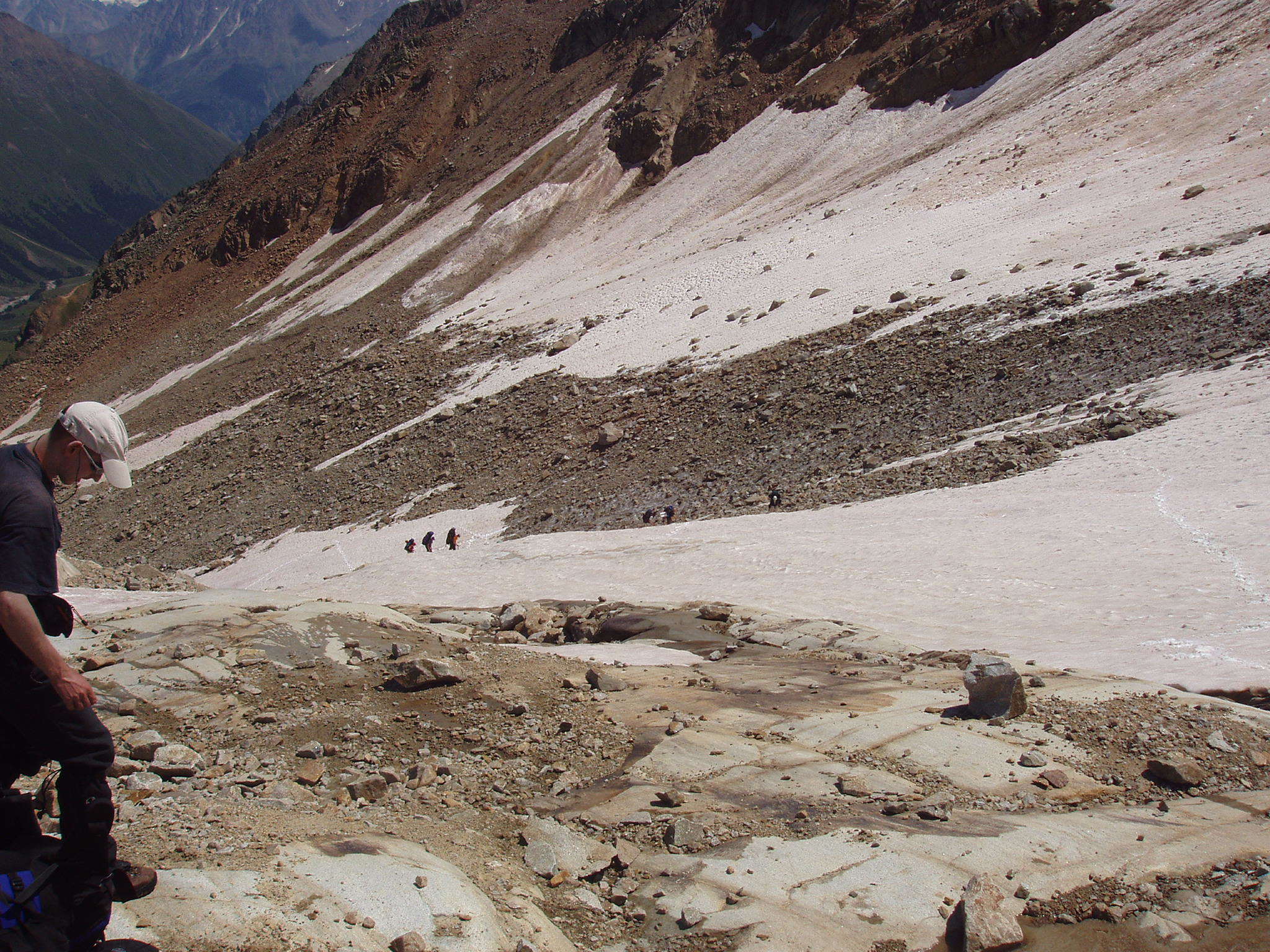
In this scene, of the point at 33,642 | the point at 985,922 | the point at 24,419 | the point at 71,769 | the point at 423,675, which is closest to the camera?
the point at 33,642

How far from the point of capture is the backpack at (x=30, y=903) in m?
3.81

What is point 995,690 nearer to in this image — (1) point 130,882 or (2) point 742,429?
(1) point 130,882

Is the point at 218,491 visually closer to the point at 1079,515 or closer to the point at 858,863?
the point at 1079,515

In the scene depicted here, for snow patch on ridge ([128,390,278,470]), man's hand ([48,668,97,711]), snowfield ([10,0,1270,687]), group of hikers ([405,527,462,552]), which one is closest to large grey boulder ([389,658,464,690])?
man's hand ([48,668,97,711])

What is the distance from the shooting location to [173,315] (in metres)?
68.9

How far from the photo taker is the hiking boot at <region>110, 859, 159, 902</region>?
13.5ft

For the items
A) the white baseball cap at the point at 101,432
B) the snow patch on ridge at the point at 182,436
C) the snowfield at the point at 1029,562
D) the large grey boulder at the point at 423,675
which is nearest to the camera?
the white baseball cap at the point at 101,432

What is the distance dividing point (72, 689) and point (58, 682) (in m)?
0.07

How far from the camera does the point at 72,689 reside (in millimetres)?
3941

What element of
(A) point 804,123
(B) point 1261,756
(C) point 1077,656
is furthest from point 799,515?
(A) point 804,123

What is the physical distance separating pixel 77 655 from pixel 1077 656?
1031cm

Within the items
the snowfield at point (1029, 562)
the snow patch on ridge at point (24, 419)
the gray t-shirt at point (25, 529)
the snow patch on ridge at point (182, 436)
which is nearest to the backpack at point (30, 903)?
the gray t-shirt at point (25, 529)

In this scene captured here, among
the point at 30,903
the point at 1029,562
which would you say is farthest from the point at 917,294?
the point at 30,903

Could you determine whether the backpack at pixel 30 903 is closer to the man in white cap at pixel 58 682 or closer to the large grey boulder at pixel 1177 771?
the man in white cap at pixel 58 682
